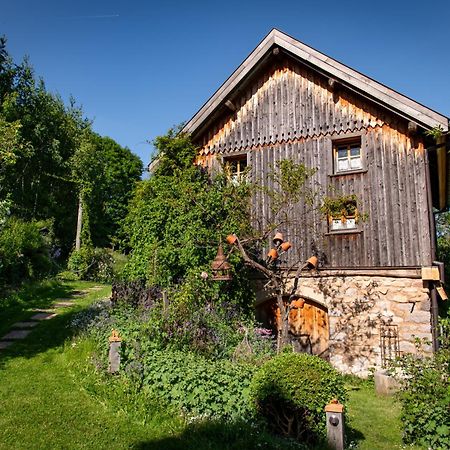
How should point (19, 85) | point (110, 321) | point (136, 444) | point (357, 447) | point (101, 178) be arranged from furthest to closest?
point (101, 178) → point (19, 85) → point (110, 321) → point (357, 447) → point (136, 444)

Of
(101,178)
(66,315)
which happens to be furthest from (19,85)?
(66,315)

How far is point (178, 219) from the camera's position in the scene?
10.1 meters

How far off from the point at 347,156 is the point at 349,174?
2.09 feet

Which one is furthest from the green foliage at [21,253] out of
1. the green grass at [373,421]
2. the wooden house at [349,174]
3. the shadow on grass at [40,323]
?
the green grass at [373,421]

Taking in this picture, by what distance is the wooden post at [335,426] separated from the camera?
5043mm

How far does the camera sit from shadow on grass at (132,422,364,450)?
4957 millimetres

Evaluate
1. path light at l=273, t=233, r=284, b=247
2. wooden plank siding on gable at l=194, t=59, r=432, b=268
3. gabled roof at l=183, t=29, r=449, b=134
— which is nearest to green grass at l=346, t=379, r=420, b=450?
wooden plank siding on gable at l=194, t=59, r=432, b=268

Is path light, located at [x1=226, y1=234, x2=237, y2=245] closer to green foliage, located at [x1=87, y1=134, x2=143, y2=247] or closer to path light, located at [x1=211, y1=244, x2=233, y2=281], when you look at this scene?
path light, located at [x1=211, y1=244, x2=233, y2=281]

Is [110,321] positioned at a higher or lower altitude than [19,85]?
lower

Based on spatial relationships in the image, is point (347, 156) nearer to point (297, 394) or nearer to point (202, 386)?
point (297, 394)

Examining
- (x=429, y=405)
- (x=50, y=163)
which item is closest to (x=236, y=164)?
(x=429, y=405)

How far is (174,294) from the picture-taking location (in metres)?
9.23

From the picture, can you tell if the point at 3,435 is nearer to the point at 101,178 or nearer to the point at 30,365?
the point at 30,365

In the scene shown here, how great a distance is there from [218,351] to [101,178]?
22375mm
